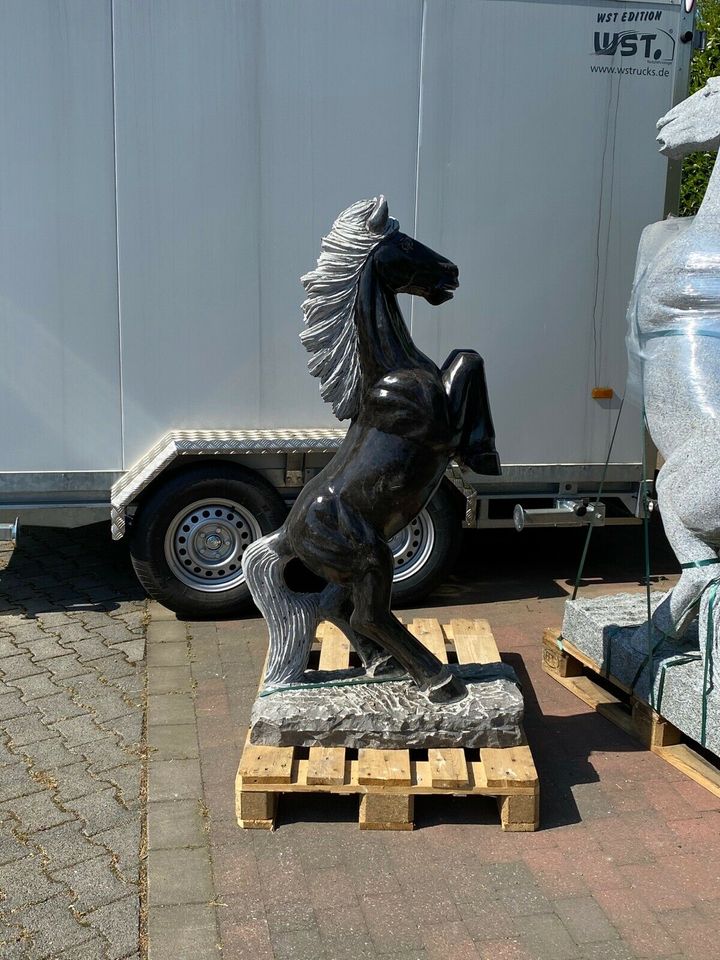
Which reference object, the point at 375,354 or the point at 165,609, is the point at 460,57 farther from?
the point at 165,609

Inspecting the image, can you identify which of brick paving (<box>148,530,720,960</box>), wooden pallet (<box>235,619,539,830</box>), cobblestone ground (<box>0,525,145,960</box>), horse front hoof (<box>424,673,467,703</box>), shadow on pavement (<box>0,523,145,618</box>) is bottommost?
shadow on pavement (<box>0,523,145,618</box>)

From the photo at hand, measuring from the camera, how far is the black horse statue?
376cm

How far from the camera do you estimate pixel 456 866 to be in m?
3.48

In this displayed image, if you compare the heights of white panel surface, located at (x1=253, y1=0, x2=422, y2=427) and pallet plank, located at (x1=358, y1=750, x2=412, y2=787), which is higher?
white panel surface, located at (x1=253, y1=0, x2=422, y2=427)

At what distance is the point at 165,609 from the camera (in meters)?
6.27

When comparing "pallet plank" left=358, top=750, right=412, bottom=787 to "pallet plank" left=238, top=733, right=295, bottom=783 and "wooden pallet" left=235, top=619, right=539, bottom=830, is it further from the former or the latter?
"pallet plank" left=238, top=733, right=295, bottom=783

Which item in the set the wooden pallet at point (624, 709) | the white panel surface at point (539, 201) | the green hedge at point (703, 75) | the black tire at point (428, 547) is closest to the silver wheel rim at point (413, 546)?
the black tire at point (428, 547)

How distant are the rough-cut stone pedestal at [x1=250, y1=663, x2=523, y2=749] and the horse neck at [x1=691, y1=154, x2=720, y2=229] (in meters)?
2.24

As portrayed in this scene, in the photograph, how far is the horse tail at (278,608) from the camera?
4.11 metres

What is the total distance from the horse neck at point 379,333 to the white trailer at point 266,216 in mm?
2036

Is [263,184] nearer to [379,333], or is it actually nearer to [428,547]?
[379,333]

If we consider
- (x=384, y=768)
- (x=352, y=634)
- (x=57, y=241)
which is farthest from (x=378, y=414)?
(x=57, y=241)

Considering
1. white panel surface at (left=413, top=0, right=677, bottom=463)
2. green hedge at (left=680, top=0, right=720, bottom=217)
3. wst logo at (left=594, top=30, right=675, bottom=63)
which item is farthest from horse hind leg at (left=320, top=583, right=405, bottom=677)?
green hedge at (left=680, top=0, right=720, bottom=217)

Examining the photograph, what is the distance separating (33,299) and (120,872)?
349 cm
